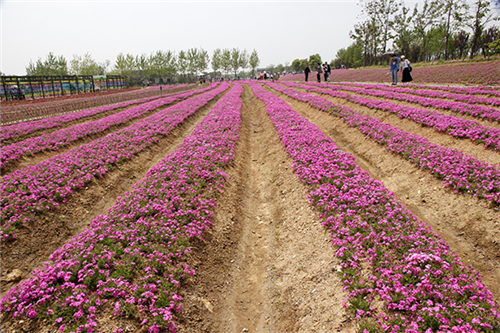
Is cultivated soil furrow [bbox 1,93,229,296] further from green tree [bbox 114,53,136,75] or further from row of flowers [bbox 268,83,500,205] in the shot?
green tree [bbox 114,53,136,75]

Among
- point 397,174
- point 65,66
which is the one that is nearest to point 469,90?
point 397,174

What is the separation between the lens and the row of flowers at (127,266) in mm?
4816

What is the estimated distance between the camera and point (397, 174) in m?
10.9

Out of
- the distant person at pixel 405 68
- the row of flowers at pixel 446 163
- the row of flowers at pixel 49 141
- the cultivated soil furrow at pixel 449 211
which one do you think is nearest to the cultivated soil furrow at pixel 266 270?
the cultivated soil furrow at pixel 449 211

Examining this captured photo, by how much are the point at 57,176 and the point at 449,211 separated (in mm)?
13920

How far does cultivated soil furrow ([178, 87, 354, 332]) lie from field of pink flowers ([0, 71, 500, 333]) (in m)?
0.04

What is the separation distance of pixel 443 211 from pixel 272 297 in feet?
19.9

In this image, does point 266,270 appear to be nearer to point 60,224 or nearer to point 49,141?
point 60,224

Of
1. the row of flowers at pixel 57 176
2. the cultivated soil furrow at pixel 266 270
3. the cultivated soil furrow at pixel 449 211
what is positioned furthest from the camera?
the row of flowers at pixel 57 176

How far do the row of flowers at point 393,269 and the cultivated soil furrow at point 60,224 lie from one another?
26.3 ft

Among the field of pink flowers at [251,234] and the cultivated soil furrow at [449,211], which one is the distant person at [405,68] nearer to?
the field of pink flowers at [251,234]

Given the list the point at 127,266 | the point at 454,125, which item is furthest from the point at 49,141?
the point at 454,125

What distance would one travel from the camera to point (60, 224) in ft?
28.0

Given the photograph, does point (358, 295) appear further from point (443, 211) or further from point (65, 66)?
point (65, 66)
